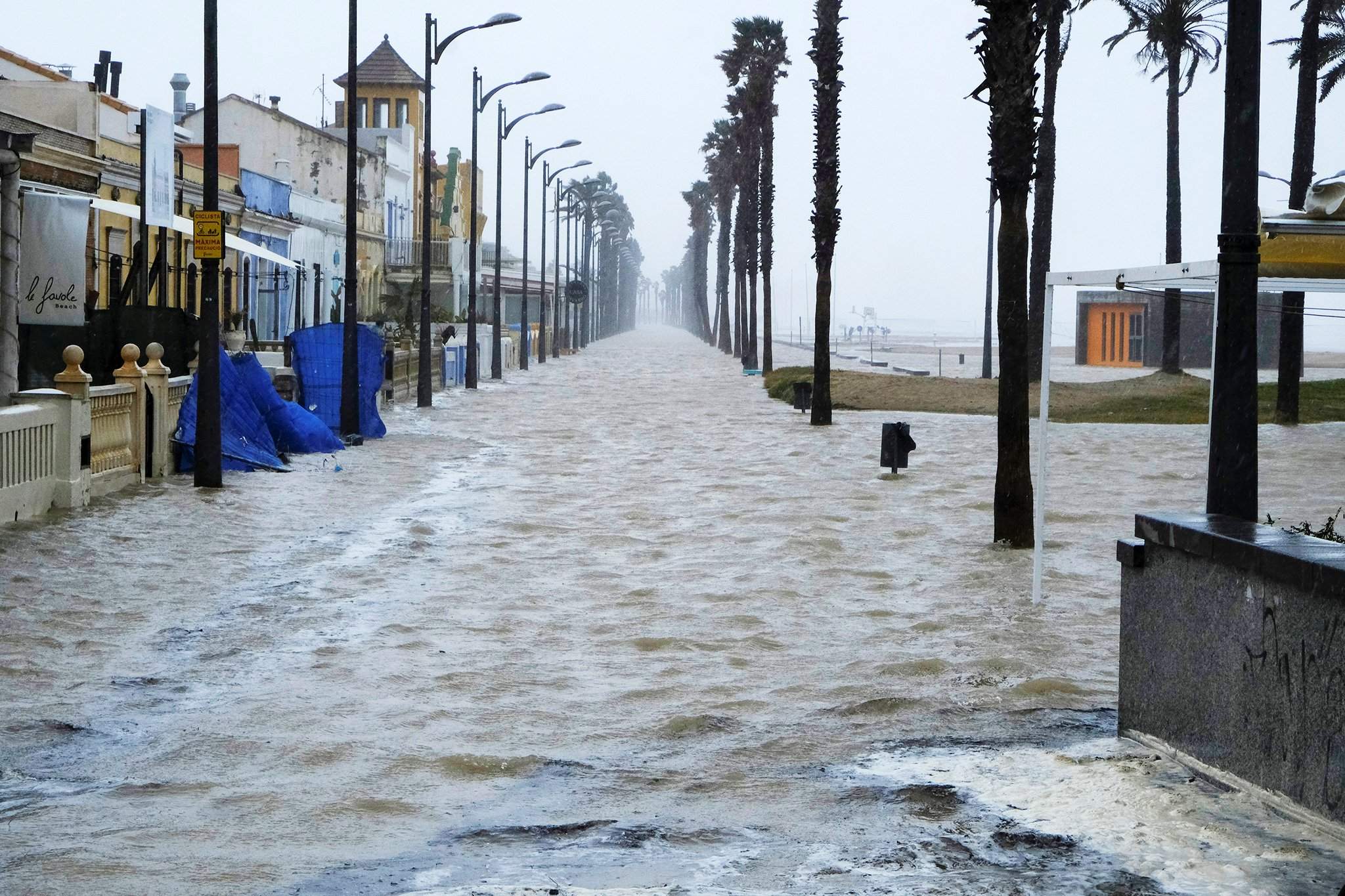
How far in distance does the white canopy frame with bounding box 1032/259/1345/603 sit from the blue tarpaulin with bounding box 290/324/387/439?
1690cm

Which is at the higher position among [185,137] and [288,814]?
[185,137]

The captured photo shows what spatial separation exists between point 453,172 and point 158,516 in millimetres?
75416

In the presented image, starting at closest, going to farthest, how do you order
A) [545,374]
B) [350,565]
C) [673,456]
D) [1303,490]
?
1. [350,565]
2. [1303,490]
3. [673,456]
4. [545,374]

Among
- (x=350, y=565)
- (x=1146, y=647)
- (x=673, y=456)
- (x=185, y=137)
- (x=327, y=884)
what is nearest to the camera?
(x=327, y=884)

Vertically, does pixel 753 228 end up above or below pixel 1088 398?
above

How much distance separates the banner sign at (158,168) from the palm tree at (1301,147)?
57.3 ft

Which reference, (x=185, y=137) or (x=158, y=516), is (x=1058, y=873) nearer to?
(x=158, y=516)

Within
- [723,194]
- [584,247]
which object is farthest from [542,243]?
[584,247]

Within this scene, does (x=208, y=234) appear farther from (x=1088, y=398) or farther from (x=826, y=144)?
(x=1088, y=398)

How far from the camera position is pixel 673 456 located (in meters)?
25.3

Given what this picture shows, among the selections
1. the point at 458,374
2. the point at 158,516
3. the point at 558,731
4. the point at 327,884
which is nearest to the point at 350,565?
the point at 158,516

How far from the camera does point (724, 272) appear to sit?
4075 inches

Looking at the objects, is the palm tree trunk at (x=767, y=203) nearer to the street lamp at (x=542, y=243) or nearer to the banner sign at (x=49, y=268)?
the street lamp at (x=542, y=243)

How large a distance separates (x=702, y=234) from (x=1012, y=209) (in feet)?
406
